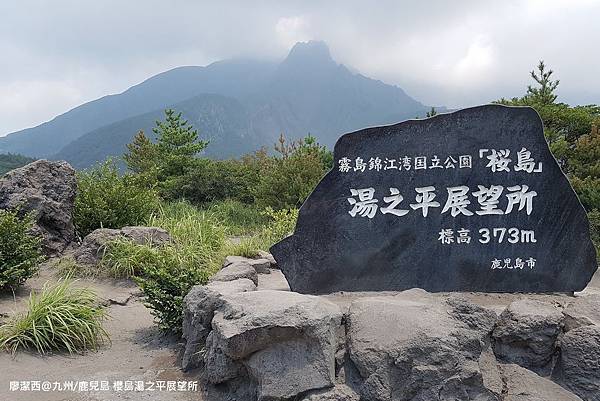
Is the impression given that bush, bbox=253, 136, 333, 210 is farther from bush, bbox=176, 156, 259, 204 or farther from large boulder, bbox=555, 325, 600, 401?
large boulder, bbox=555, 325, 600, 401

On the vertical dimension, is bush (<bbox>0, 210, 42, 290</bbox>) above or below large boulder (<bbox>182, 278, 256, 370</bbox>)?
above

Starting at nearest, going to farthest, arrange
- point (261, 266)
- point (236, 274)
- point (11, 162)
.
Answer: point (236, 274), point (261, 266), point (11, 162)

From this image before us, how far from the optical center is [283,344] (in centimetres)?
322

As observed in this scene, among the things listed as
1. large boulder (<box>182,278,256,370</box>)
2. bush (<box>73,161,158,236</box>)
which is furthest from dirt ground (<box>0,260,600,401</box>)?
bush (<box>73,161,158,236</box>)

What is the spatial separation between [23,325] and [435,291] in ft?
10.7

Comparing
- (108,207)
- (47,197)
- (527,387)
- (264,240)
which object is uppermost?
(47,197)

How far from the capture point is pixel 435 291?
13.5ft

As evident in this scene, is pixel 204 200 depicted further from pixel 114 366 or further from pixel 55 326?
pixel 114 366

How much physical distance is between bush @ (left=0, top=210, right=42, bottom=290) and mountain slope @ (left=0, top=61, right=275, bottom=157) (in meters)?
152

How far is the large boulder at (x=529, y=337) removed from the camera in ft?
10.9

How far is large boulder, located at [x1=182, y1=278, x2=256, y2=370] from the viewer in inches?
149

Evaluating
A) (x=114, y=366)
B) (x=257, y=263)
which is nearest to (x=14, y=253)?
(x=114, y=366)

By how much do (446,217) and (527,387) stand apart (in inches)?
54.1

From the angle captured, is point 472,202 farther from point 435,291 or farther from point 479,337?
point 479,337
